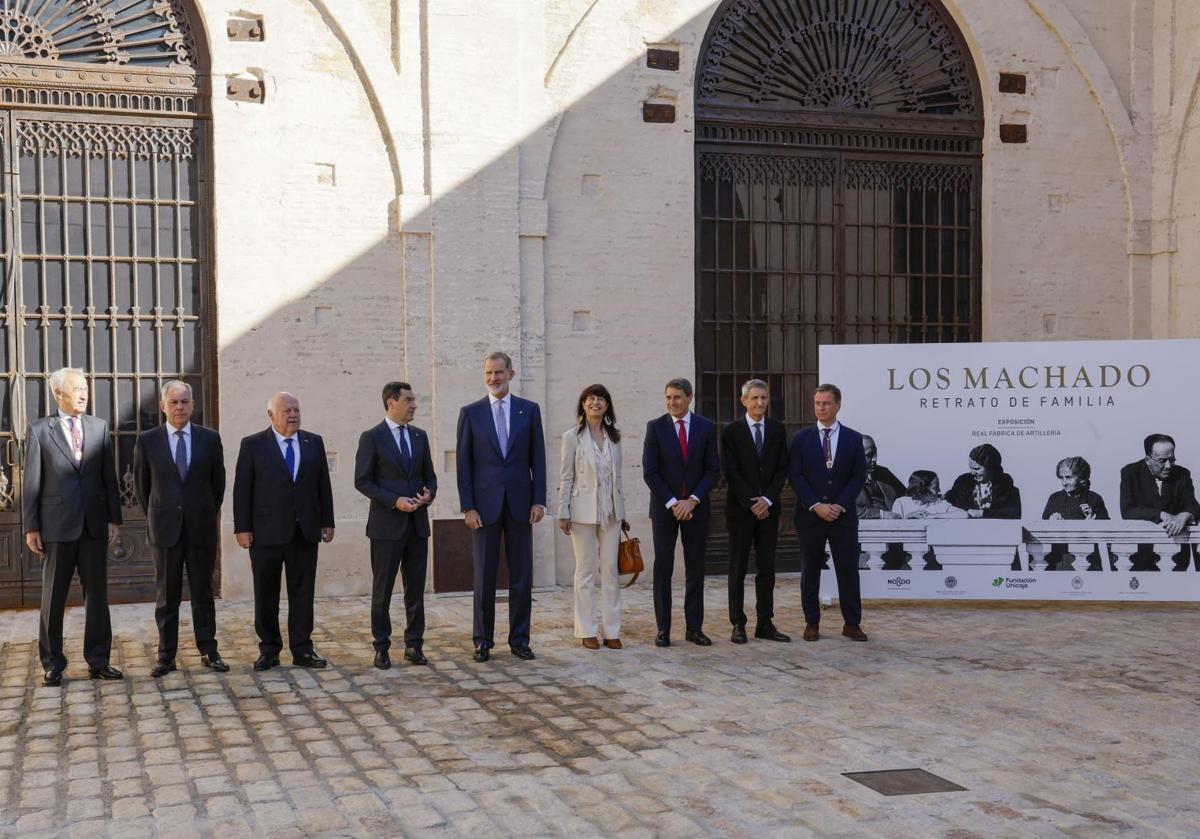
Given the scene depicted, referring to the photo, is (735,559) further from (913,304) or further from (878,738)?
(913,304)

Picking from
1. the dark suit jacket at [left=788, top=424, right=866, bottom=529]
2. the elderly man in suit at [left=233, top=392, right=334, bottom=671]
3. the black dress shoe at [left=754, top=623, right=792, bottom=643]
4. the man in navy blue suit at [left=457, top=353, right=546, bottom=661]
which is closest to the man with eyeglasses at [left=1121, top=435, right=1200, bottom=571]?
the dark suit jacket at [left=788, top=424, right=866, bottom=529]

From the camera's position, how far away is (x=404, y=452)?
26.0 ft

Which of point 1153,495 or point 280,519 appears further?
point 1153,495

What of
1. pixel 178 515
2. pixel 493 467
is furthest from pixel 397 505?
pixel 178 515

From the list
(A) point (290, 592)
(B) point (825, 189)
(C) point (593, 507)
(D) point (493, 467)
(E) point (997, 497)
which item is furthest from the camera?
(B) point (825, 189)

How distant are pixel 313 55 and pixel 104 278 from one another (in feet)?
8.36

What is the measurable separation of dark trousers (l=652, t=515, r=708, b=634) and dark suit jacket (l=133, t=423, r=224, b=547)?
2.79 metres

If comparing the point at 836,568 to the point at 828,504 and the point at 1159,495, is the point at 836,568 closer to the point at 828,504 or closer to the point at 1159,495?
the point at 828,504

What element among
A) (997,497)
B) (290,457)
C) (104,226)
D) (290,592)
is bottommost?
(290,592)

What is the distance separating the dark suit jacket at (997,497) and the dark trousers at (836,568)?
4.86ft

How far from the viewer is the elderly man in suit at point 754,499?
8.57m

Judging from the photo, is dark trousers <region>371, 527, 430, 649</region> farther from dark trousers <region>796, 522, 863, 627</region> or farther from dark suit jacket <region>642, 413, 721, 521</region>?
dark trousers <region>796, 522, 863, 627</region>

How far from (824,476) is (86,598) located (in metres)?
4.69

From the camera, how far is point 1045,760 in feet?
18.1
